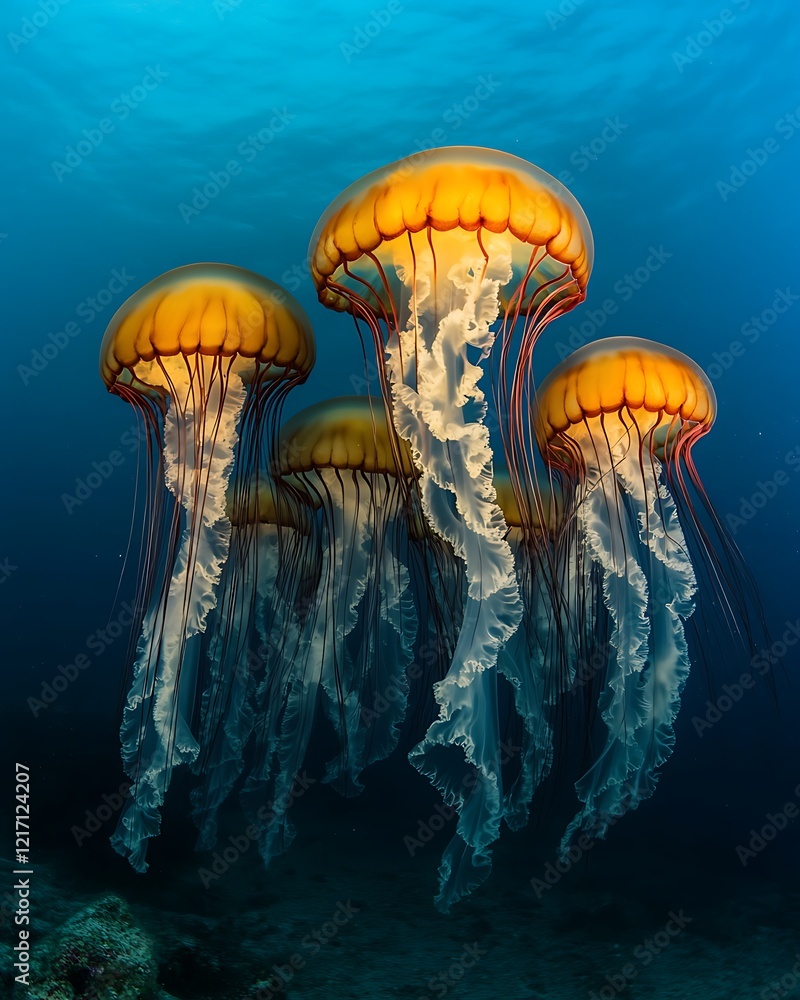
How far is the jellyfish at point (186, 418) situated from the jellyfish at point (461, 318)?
0.50 metres

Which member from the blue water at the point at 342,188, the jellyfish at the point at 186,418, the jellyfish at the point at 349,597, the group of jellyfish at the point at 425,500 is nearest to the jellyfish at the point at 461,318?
the group of jellyfish at the point at 425,500

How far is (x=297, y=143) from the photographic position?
1141 centimetres

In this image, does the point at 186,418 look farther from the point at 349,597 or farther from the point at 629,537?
the point at 629,537

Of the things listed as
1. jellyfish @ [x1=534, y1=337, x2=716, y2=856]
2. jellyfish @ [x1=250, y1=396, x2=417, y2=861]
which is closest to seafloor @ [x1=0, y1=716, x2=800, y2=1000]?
jellyfish @ [x1=534, y1=337, x2=716, y2=856]

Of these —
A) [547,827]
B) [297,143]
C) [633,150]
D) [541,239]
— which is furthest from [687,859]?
[297,143]

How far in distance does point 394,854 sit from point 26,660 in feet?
31.0

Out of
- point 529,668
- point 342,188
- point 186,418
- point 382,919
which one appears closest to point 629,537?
point 529,668

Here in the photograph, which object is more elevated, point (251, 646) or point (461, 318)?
point (461, 318)

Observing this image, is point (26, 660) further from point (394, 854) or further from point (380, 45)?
point (380, 45)

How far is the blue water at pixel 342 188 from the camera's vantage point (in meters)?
9.89

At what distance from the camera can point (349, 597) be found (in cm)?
541

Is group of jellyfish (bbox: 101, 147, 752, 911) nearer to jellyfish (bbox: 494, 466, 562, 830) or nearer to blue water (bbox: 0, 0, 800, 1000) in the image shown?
jellyfish (bbox: 494, 466, 562, 830)

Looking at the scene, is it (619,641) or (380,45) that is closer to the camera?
(619,641)

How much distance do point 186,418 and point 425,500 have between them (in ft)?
5.22
